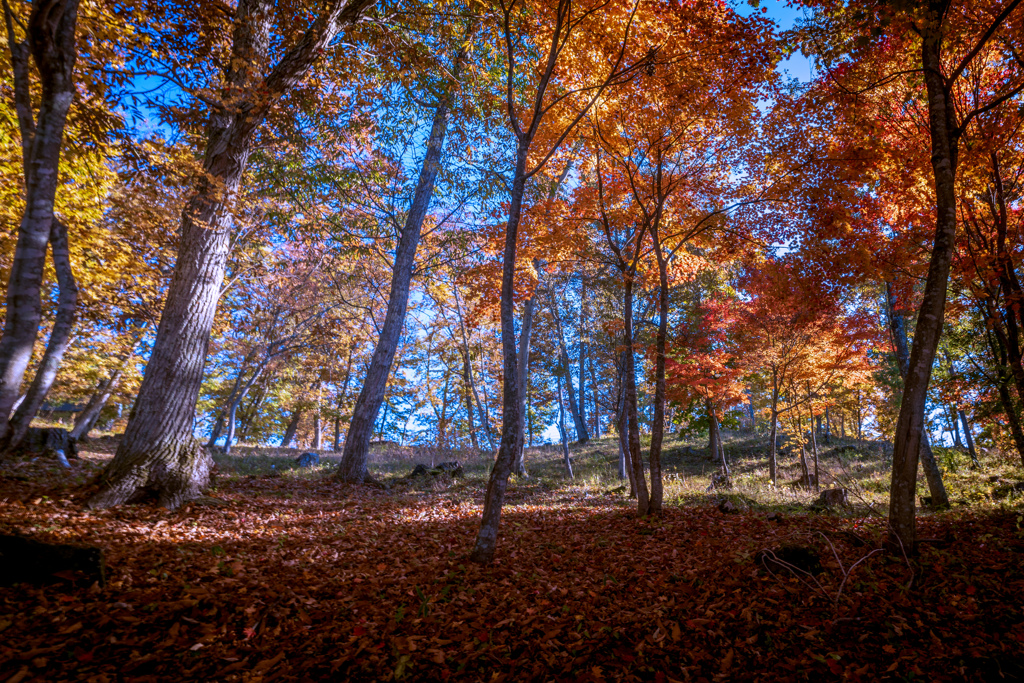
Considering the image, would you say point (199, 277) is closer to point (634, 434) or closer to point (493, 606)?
point (493, 606)

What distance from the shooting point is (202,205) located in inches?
255

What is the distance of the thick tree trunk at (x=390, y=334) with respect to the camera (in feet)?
34.6

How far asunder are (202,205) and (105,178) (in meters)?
5.64

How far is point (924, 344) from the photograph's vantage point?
473 cm

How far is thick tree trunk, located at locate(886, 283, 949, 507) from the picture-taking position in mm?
8125

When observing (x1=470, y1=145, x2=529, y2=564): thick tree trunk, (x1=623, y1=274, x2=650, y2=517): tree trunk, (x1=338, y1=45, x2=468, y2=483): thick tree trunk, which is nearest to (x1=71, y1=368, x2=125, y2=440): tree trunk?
(x1=338, y1=45, x2=468, y2=483): thick tree trunk

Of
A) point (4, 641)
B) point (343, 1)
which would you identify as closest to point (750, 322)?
point (343, 1)

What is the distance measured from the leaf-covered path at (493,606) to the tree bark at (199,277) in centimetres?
60

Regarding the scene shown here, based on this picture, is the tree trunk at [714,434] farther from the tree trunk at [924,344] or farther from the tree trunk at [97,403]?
the tree trunk at [97,403]

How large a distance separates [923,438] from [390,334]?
11442 millimetres

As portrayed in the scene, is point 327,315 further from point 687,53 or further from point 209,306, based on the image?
point 687,53

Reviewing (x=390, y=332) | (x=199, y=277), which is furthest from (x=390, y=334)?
(x=199, y=277)

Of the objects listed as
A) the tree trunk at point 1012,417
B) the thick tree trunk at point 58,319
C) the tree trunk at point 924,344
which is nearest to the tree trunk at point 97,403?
the thick tree trunk at point 58,319

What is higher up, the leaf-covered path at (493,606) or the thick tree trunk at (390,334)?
the thick tree trunk at (390,334)
